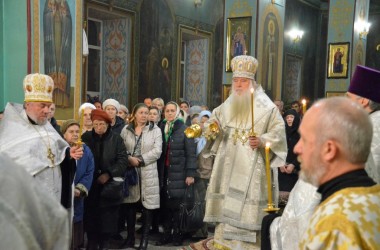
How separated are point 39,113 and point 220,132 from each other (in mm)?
1749

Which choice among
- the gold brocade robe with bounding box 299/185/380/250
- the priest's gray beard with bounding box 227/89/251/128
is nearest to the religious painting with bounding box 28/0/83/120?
the priest's gray beard with bounding box 227/89/251/128

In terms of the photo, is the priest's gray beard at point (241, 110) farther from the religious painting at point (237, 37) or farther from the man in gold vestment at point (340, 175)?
the religious painting at point (237, 37)

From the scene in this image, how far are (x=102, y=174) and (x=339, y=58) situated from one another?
10.0 metres

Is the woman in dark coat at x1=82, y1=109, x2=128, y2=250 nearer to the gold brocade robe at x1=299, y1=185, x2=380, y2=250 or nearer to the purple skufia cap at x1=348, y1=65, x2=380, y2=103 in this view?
the purple skufia cap at x1=348, y1=65, x2=380, y2=103

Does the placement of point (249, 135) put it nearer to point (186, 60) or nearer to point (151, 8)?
point (151, 8)

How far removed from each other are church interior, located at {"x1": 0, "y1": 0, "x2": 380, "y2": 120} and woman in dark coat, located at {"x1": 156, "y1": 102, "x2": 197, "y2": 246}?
1804 millimetres

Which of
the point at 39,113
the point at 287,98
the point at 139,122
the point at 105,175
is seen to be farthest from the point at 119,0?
the point at 287,98

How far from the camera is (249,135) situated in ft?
14.4

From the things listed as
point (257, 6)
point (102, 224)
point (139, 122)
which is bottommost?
point (102, 224)

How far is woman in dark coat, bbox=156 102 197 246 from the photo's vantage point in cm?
558

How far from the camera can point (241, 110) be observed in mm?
4633

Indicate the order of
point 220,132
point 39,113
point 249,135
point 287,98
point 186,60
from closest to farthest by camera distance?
1. point 39,113
2. point 249,135
3. point 220,132
4. point 186,60
5. point 287,98

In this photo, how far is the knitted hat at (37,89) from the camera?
12.6 feet

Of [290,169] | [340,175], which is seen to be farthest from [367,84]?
[290,169]
